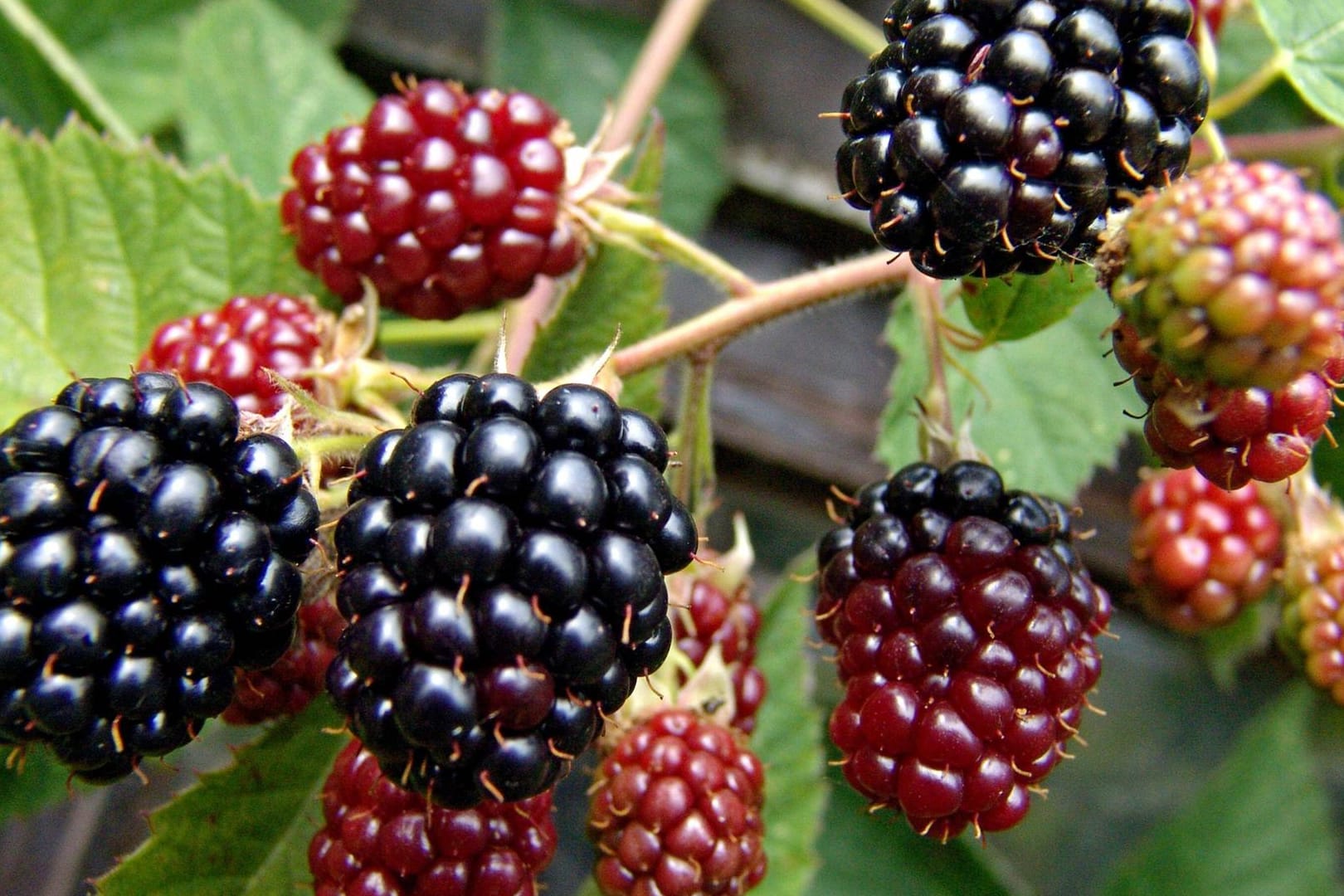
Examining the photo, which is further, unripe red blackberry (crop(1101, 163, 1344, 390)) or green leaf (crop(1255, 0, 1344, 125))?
green leaf (crop(1255, 0, 1344, 125))

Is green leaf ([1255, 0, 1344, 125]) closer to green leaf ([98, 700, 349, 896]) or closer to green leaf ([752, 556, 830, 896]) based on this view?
green leaf ([752, 556, 830, 896])

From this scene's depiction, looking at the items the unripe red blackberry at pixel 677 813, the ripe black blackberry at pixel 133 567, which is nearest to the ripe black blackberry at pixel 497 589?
the ripe black blackberry at pixel 133 567

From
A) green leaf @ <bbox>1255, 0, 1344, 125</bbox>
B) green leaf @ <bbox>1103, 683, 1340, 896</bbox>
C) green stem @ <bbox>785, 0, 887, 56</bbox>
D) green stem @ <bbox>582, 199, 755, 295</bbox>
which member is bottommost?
green leaf @ <bbox>1103, 683, 1340, 896</bbox>

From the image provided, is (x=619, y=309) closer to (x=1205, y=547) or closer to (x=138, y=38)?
(x=1205, y=547)

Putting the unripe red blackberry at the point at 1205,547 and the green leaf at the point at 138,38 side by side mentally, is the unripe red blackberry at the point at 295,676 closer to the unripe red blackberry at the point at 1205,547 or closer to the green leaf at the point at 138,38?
the unripe red blackberry at the point at 1205,547

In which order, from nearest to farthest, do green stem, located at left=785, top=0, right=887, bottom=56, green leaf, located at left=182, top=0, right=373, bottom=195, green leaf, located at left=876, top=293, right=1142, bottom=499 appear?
green leaf, located at left=876, top=293, right=1142, bottom=499 → green leaf, located at left=182, top=0, right=373, bottom=195 → green stem, located at left=785, top=0, right=887, bottom=56

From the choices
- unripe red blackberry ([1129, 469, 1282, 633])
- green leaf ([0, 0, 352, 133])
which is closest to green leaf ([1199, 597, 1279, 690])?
unripe red blackberry ([1129, 469, 1282, 633])

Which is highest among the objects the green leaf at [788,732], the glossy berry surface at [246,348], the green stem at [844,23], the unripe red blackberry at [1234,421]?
the unripe red blackberry at [1234,421]

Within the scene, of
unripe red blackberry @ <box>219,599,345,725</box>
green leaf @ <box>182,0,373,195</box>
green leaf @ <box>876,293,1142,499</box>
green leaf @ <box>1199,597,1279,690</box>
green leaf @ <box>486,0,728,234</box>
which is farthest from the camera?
green leaf @ <box>486,0,728,234</box>
